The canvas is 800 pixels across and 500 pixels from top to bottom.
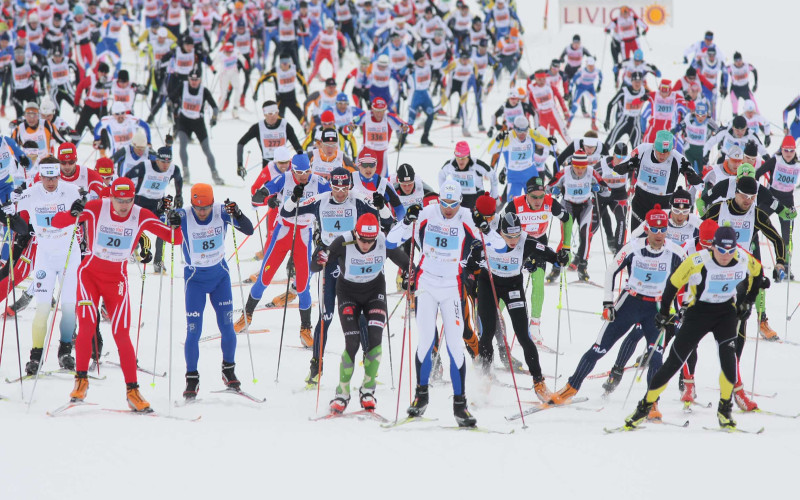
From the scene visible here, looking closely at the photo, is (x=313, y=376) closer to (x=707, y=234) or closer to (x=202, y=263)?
(x=202, y=263)

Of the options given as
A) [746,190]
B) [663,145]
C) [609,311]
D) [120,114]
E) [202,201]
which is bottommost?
[609,311]

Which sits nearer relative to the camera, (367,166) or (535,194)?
(535,194)

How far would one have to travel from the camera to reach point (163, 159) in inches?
407

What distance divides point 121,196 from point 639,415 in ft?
13.0

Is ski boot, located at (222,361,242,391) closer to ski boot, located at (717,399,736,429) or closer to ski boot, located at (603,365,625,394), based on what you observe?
ski boot, located at (603,365,625,394)

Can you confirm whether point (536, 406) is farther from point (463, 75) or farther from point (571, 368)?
point (463, 75)

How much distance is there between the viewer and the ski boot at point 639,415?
23.6 feet

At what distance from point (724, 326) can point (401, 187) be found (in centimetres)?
358

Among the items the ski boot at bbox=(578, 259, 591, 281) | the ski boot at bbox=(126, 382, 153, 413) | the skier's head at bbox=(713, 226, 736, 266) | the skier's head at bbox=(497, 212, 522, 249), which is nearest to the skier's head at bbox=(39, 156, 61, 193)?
the ski boot at bbox=(126, 382, 153, 413)

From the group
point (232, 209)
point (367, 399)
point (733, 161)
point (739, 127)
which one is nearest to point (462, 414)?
point (367, 399)

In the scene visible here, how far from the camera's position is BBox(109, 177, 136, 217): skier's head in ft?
23.6

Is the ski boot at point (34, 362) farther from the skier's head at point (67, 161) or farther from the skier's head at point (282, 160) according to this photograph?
the skier's head at point (282, 160)

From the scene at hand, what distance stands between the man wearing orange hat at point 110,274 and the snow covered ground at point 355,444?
32 centimetres

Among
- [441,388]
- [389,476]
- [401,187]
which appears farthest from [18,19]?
[389,476]
